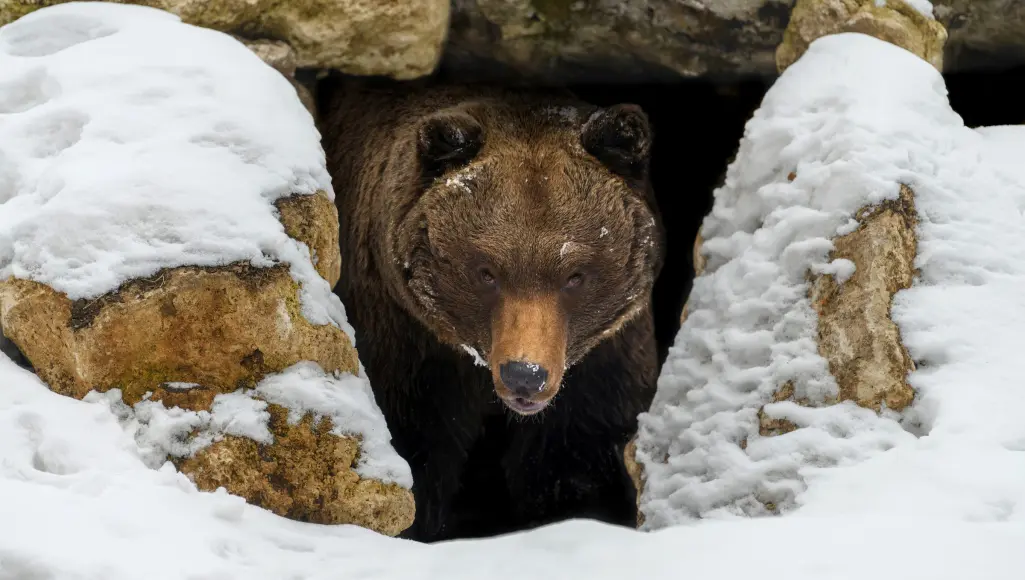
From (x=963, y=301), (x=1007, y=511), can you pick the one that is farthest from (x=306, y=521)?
(x=963, y=301)

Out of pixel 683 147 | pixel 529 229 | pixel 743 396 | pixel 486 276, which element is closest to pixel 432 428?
pixel 486 276

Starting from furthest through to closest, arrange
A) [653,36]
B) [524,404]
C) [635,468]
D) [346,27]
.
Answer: [653,36] → [346,27] → [635,468] → [524,404]

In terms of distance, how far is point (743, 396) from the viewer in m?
3.80

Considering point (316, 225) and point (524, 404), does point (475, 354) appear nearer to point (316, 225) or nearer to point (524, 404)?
point (524, 404)

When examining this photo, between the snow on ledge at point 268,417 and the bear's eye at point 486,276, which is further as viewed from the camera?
the bear's eye at point 486,276

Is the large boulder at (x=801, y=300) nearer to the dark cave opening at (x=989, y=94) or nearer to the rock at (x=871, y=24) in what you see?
the rock at (x=871, y=24)

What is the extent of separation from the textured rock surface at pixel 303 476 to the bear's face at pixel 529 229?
94 centimetres

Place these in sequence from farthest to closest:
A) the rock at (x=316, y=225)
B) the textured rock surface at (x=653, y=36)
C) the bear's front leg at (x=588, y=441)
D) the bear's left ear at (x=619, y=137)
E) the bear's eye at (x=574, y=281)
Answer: the bear's front leg at (x=588, y=441) < the textured rock surface at (x=653, y=36) < the bear's left ear at (x=619, y=137) < the bear's eye at (x=574, y=281) < the rock at (x=316, y=225)

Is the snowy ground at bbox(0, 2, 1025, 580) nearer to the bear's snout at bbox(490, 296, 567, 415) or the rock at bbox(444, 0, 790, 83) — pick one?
the bear's snout at bbox(490, 296, 567, 415)

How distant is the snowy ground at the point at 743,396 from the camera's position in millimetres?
2594

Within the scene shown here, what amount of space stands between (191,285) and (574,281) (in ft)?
6.15

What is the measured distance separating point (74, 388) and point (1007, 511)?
9.52 feet

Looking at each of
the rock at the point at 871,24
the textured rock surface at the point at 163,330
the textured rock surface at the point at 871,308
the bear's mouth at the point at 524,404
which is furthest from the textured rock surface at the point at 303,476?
the rock at the point at 871,24

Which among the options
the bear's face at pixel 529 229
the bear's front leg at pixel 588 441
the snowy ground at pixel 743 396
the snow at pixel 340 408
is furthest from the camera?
the bear's front leg at pixel 588 441
